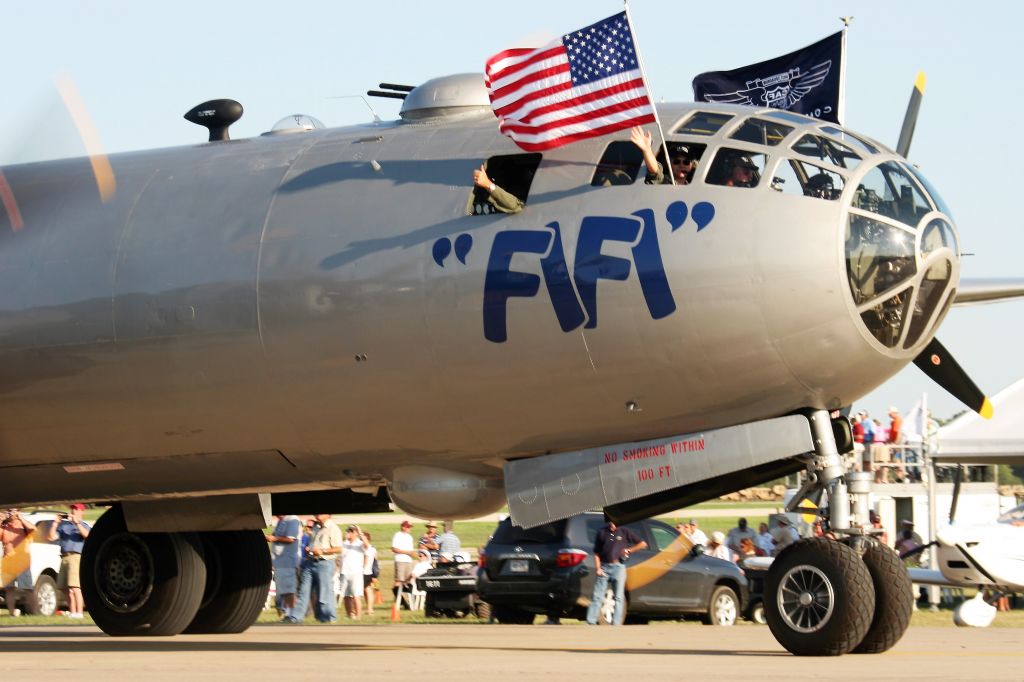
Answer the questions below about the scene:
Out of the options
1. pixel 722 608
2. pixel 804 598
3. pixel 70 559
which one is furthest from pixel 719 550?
pixel 804 598

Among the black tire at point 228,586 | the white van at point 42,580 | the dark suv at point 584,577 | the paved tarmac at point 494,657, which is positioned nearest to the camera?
the paved tarmac at point 494,657

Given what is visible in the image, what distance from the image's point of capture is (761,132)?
1353cm

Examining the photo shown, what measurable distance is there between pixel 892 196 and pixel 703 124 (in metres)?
1.75

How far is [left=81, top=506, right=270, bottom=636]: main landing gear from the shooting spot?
1798 cm

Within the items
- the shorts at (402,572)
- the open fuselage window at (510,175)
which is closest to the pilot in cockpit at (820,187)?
the open fuselage window at (510,175)

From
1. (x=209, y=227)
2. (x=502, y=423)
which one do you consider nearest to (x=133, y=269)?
(x=209, y=227)

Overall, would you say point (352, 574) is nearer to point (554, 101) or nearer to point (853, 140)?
point (554, 101)

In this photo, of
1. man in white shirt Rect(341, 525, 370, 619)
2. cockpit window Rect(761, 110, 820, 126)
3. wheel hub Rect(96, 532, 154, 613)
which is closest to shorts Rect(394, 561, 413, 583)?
man in white shirt Rect(341, 525, 370, 619)

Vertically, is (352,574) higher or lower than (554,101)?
lower

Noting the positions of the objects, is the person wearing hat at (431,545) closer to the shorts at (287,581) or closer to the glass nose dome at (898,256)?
the shorts at (287,581)

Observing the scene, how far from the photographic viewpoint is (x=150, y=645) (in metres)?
16.4

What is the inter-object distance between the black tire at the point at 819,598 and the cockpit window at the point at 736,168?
307 cm

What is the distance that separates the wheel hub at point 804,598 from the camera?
12.9 meters

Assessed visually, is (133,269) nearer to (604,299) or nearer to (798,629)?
(604,299)
